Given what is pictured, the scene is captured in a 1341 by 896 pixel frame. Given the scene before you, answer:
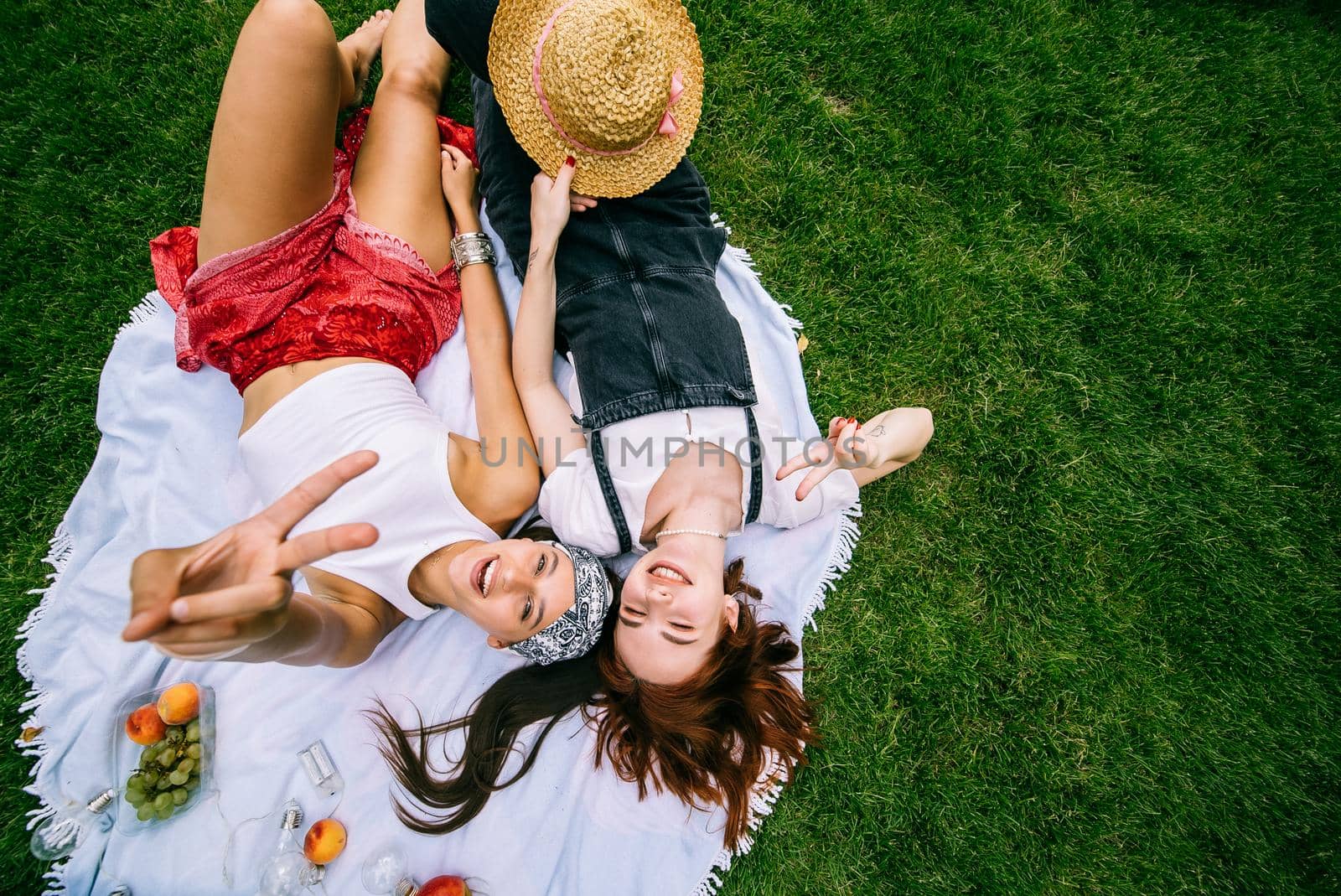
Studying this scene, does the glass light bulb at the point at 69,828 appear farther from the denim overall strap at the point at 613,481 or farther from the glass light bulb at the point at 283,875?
the denim overall strap at the point at 613,481

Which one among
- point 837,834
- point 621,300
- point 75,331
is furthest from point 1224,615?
point 75,331

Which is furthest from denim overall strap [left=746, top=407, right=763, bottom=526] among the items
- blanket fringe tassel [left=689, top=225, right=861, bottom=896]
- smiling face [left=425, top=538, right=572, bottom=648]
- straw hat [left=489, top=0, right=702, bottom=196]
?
straw hat [left=489, top=0, right=702, bottom=196]

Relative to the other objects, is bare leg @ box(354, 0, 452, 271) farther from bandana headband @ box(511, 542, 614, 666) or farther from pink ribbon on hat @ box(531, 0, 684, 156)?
bandana headband @ box(511, 542, 614, 666)

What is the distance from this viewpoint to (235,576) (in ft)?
6.38

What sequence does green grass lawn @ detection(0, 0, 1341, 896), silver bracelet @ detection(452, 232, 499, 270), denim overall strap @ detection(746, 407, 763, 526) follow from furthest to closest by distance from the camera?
green grass lawn @ detection(0, 0, 1341, 896), silver bracelet @ detection(452, 232, 499, 270), denim overall strap @ detection(746, 407, 763, 526)

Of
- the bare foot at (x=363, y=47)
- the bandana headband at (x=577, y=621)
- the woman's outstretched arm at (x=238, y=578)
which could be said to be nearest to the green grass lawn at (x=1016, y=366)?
the bare foot at (x=363, y=47)

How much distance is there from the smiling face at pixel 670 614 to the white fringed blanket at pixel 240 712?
85 cm

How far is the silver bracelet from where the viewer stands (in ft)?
10.7

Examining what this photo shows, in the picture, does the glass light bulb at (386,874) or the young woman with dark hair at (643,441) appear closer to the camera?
the young woman with dark hair at (643,441)

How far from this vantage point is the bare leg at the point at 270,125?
2.65m

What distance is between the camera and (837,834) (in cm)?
348

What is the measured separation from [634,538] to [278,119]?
7.59ft

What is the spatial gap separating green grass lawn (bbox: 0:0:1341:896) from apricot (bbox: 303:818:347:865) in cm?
158

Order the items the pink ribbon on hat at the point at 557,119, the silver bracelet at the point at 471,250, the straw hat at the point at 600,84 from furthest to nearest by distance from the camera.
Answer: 1. the silver bracelet at the point at 471,250
2. the pink ribbon on hat at the point at 557,119
3. the straw hat at the point at 600,84
